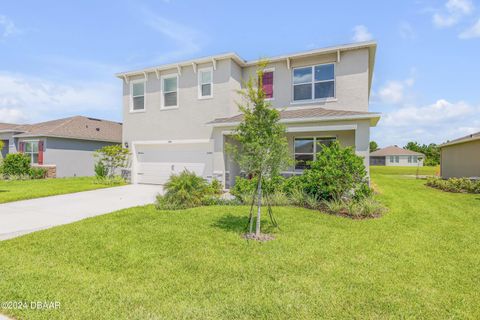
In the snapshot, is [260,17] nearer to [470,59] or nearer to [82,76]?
[470,59]

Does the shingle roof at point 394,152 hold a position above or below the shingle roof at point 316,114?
below

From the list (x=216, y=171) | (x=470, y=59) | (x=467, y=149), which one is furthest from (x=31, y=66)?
(x=467, y=149)

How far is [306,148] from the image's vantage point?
517 inches

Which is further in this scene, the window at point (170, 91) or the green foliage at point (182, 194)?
the window at point (170, 91)

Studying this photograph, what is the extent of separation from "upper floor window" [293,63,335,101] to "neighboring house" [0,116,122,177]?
55.1 ft

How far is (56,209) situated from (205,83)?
940 cm

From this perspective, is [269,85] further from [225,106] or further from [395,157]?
[395,157]

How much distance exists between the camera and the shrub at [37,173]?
1799 cm

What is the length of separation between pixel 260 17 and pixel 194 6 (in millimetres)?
2886

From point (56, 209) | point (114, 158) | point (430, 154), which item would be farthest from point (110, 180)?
point (430, 154)

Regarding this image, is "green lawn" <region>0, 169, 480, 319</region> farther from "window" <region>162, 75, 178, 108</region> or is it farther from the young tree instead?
"window" <region>162, 75, 178, 108</region>

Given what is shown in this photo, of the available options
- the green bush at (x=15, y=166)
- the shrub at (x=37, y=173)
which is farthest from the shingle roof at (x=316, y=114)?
the green bush at (x=15, y=166)

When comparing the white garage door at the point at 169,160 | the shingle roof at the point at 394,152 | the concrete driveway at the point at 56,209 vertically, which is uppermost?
the shingle roof at the point at 394,152

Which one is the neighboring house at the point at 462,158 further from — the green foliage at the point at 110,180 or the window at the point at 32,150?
the window at the point at 32,150
